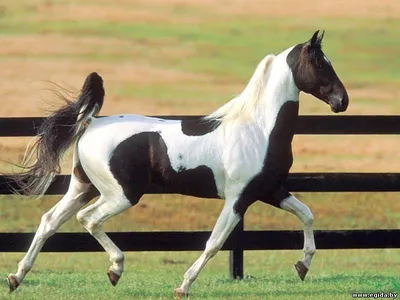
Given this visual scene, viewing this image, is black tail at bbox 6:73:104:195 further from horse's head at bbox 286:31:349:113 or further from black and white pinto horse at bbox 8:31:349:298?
horse's head at bbox 286:31:349:113

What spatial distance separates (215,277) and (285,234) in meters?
0.70

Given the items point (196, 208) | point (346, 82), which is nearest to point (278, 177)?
point (196, 208)

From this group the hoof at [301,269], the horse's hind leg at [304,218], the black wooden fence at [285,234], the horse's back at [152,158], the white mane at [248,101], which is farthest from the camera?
the black wooden fence at [285,234]

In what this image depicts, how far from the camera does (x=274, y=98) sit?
705 cm

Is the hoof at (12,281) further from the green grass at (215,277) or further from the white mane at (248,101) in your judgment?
the white mane at (248,101)

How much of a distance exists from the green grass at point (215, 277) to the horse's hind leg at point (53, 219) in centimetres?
16

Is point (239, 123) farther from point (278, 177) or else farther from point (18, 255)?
point (18, 255)

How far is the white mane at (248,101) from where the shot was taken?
702 centimetres

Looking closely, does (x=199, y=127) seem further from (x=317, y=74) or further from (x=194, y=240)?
(x=194, y=240)

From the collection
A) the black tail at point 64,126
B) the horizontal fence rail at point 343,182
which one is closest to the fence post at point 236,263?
the horizontal fence rail at point 343,182

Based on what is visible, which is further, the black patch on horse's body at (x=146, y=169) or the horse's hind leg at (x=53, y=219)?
the horse's hind leg at (x=53, y=219)

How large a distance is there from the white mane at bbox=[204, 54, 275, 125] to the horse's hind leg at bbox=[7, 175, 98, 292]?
1.02 meters

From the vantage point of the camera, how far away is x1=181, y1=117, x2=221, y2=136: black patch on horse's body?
6965 millimetres

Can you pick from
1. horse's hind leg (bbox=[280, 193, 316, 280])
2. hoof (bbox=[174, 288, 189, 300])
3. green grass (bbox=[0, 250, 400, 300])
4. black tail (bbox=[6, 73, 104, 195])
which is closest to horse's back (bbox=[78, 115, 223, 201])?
black tail (bbox=[6, 73, 104, 195])
